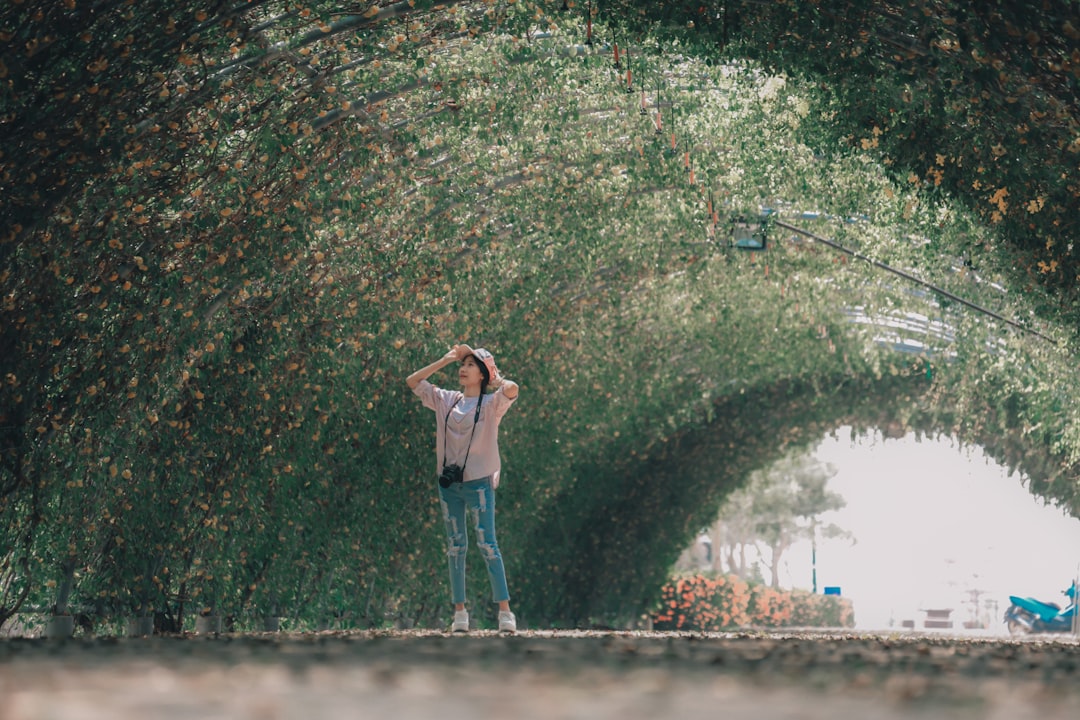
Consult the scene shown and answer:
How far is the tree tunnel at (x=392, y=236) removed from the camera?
21.1 ft

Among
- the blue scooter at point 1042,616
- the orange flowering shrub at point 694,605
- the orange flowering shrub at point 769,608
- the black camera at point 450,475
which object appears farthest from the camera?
the orange flowering shrub at point 769,608

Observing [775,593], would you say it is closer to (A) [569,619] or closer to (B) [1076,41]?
(A) [569,619]

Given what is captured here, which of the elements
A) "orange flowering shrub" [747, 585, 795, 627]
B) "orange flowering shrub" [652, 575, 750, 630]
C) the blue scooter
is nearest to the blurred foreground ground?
"orange flowering shrub" [652, 575, 750, 630]

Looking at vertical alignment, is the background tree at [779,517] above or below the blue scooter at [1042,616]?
above

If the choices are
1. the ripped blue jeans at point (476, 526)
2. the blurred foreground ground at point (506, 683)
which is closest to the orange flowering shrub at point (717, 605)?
the ripped blue jeans at point (476, 526)

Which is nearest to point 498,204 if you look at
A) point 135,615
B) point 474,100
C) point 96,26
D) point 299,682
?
point 474,100

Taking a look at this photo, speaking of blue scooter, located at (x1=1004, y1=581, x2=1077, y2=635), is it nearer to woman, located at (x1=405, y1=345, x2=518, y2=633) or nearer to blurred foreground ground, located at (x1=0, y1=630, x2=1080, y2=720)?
woman, located at (x1=405, y1=345, x2=518, y2=633)

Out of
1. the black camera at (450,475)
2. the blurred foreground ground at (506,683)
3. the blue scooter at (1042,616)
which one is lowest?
the blurred foreground ground at (506,683)

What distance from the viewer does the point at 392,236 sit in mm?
10062

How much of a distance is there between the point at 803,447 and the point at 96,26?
18.3 m

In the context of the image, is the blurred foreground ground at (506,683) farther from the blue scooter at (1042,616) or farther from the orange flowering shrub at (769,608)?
the orange flowering shrub at (769,608)

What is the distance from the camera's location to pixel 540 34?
1093 cm

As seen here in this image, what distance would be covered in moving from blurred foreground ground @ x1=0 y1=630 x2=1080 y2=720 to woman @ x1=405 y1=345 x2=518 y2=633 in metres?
2.27

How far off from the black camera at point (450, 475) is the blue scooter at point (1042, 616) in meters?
18.0
